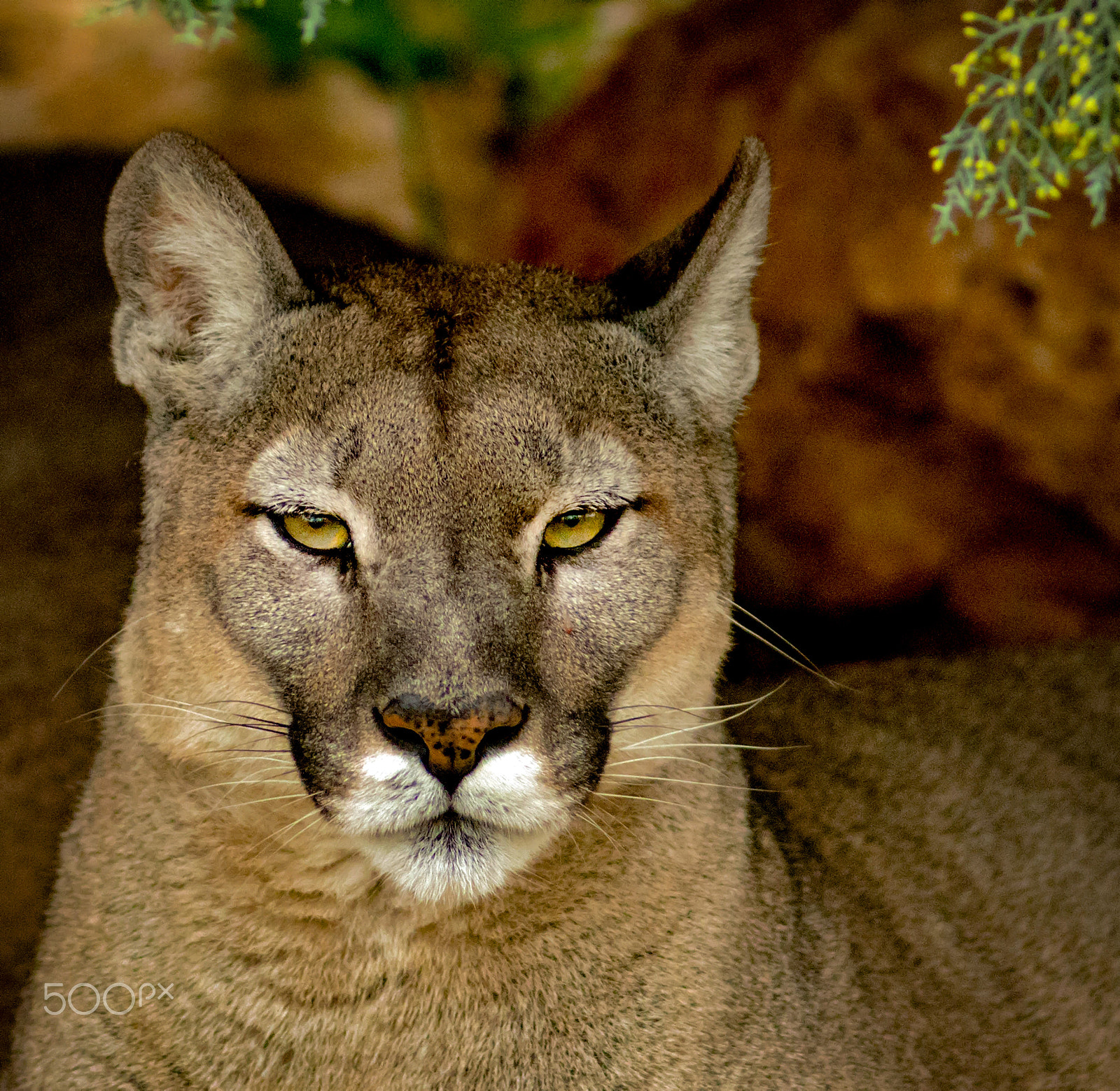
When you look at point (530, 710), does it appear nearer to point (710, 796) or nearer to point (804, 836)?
point (710, 796)

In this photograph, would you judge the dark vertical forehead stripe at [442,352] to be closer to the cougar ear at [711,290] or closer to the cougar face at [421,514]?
the cougar face at [421,514]

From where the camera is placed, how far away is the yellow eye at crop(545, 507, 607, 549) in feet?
8.29

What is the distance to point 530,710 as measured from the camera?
2.28m

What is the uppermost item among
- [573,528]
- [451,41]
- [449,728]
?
[451,41]

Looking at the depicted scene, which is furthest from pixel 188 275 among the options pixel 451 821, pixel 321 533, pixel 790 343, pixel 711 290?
pixel 790 343

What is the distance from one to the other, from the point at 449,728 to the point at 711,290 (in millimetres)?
1327

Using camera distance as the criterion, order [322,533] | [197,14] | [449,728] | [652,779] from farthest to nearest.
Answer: [197,14] < [652,779] < [322,533] < [449,728]

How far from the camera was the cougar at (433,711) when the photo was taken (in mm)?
2355

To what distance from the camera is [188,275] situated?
279 centimetres

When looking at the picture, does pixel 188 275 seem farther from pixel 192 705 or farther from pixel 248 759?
pixel 248 759

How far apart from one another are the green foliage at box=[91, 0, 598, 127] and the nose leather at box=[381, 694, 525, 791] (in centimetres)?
484

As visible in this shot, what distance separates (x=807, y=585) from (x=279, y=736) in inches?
132

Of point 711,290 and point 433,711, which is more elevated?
point 711,290

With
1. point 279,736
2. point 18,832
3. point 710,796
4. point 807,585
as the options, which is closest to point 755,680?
point 710,796
